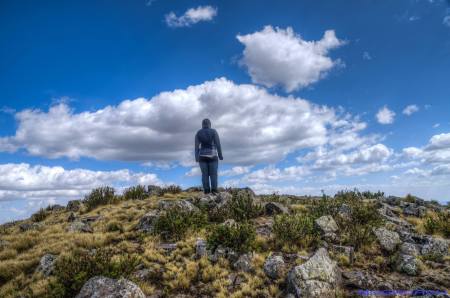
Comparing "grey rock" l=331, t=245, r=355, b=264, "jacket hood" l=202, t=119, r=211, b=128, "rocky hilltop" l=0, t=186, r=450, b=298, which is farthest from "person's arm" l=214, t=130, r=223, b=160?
"grey rock" l=331, t=245, r=355, b=264

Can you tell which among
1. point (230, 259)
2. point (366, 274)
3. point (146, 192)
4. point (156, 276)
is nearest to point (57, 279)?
point (156, 276)

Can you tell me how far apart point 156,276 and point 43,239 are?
574cm

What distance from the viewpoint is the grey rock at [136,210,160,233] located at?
10.3 meters

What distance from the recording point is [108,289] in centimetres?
564

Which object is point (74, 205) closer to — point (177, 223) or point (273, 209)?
point (177, 223)

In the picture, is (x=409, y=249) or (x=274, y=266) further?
(x=409, y=249)

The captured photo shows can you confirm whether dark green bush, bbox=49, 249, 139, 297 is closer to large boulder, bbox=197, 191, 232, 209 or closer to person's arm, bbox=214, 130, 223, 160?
large boulder, bbox=197, 191, 232, 209

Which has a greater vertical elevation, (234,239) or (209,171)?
(209,171)

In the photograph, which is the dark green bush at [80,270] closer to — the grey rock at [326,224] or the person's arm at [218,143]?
the grey rock at [326,224]

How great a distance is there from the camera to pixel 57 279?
6.58 metres

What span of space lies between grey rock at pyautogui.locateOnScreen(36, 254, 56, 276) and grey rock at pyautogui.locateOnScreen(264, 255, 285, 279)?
17.7ft

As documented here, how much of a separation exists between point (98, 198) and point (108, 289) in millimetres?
10843

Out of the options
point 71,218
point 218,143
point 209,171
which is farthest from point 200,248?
point 71,218

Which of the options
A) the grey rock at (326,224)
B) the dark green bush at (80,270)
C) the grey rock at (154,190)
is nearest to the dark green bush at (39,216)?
the grey rock at (154,190)
